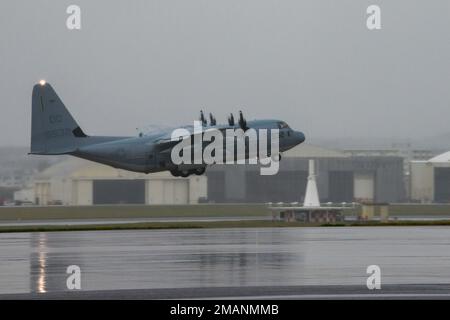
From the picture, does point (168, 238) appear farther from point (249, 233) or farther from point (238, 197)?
point (238, 197)

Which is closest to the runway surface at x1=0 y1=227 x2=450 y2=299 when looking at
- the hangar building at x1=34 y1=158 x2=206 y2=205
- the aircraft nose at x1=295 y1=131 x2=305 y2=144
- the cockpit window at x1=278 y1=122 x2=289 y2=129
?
the cockpit window at x1=278 y1=122 x2=289 y2=129

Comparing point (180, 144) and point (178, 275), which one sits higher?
point (180, 144)

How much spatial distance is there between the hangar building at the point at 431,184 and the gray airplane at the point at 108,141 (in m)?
45.8

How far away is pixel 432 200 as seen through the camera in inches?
4766

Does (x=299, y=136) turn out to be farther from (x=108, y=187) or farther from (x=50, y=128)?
(x=108, y=187)

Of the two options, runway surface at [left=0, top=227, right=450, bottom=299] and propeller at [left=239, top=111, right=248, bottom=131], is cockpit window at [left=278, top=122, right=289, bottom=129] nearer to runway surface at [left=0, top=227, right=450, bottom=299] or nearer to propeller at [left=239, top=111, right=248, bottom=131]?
propeller at [left=239, top=111, right=248, bottom=131]

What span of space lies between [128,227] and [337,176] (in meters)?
52.4

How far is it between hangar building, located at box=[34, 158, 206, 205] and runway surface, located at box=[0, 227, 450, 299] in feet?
210

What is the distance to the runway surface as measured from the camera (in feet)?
80.6

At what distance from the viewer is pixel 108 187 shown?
407 feet

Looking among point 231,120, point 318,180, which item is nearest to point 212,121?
point 231,120

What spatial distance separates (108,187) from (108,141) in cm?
5208
